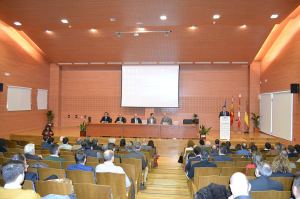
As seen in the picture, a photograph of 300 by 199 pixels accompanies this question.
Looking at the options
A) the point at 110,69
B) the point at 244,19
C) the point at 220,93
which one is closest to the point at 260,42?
the point at 244,19

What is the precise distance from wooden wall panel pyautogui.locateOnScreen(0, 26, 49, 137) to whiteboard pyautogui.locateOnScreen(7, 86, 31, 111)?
8.0 inches

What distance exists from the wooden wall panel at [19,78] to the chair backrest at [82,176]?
10212 millimetres

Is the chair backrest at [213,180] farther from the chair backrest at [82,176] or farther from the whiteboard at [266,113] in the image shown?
the whiteboard at [266,113]

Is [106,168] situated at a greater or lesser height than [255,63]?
lesser

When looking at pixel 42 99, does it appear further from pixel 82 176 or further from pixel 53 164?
pixel 82 176

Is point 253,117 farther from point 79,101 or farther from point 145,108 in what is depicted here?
point 79,101

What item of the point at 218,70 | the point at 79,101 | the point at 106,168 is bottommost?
the point at 106,168

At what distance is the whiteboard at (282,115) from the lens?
38.8 ft

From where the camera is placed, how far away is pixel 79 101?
17609 mm

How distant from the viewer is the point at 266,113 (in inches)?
592

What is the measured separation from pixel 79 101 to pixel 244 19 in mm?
10531

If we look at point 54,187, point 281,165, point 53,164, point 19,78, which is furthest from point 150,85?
point 54,187

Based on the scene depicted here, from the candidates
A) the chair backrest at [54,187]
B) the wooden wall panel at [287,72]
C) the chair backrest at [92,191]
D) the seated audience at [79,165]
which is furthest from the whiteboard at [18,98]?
the wooden wall panel at [287,72]

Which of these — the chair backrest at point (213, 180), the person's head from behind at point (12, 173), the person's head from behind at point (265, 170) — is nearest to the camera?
the person's head from behind at point (12, 173)
